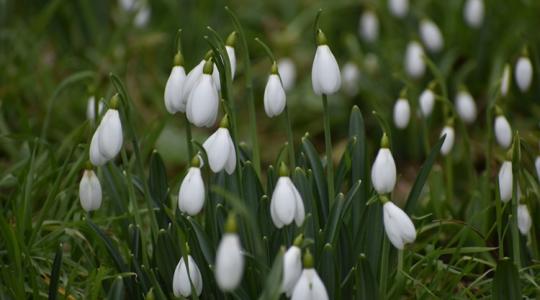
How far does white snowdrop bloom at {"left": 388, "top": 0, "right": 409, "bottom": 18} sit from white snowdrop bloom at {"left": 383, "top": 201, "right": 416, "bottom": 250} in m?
2.47

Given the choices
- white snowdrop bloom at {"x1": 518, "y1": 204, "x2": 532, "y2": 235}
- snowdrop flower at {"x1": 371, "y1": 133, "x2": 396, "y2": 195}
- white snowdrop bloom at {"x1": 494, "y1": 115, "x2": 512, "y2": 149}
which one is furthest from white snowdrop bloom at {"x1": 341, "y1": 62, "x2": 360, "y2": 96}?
snowdrop flower at {"x1": 371, "y1": 133, "x2": 396, "y2": 195}

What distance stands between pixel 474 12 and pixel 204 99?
2.43 metres

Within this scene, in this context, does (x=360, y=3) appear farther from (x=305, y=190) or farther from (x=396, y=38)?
(x=305, y=190)

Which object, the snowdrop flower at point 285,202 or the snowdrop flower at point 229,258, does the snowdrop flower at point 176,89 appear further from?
the snowdrop flower at point 229,258

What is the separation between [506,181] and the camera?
2.52 meters

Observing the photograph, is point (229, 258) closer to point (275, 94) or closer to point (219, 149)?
point (219, 149)

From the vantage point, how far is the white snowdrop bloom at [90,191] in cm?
239

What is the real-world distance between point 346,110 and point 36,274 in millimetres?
2411

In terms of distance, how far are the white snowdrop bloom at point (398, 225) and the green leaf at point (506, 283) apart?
0.33 metres

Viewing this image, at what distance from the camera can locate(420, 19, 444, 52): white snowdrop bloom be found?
4.26 m

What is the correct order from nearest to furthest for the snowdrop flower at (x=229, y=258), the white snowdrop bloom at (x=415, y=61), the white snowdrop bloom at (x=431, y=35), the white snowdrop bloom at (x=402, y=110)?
the snowdrop flower at (x=229, y=258)
the white snowdrop bloom at (x=402, y=110)
the white snowdrop bloom at (x=415, y=61)
the white snowdrop bloom at (x=431, y=35)

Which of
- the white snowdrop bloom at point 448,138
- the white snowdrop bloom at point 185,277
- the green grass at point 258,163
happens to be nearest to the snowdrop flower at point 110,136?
the green grass at point 258,163

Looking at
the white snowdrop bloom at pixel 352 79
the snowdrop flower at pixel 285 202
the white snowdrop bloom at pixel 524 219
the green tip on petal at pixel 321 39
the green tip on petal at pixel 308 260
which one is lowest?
the white snowdrop bloom at pixel 352 79

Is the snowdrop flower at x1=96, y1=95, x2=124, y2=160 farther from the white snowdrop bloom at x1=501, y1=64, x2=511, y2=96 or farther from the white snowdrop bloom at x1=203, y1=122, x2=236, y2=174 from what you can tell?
the white snowdrop bloom at x1=501, y1=64, x2=511, y2=96
